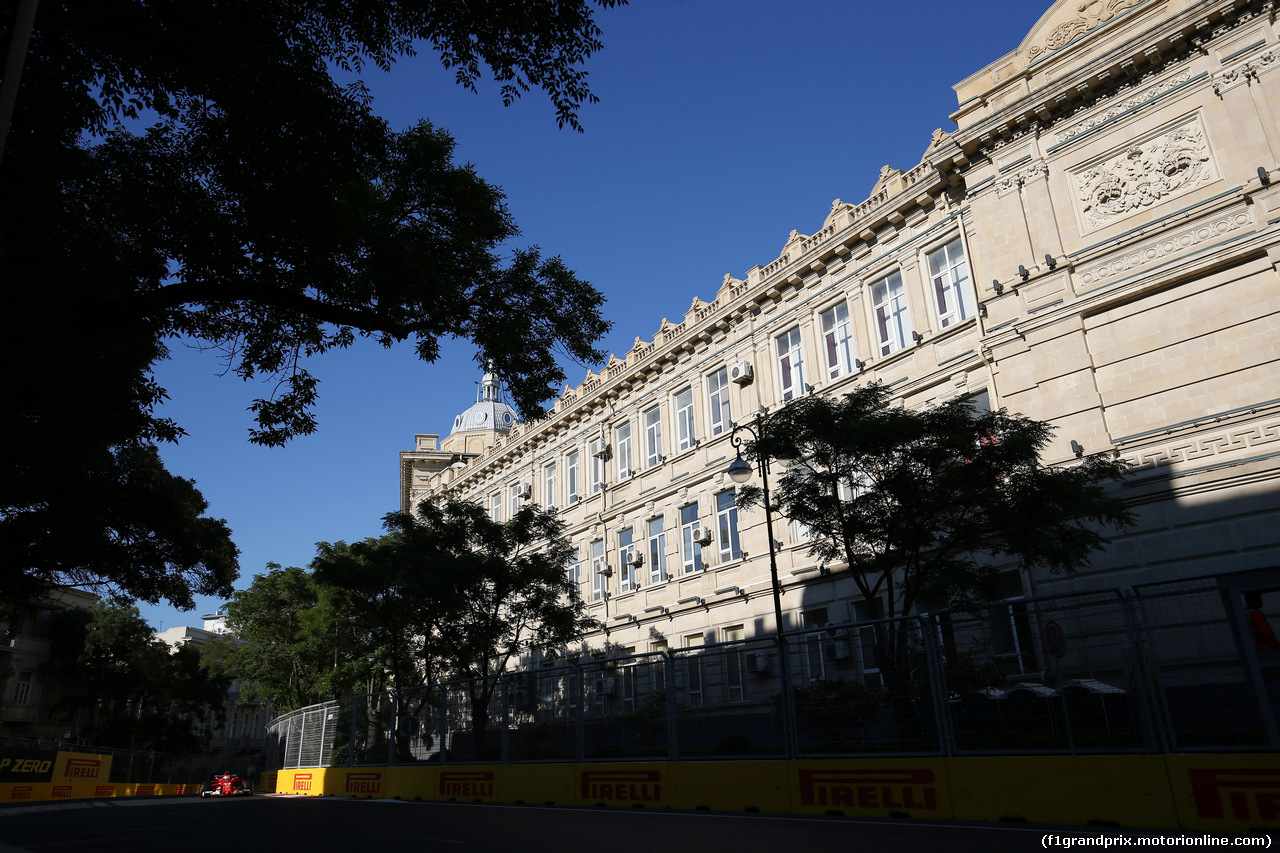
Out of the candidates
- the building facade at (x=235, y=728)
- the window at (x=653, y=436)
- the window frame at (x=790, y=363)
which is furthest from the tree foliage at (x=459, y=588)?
the building facade at (x=235, y=728)

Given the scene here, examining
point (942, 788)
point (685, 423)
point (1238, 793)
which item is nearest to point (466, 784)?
point (942, 788)

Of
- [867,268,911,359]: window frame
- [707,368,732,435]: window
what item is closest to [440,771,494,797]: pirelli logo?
[707,368,732,435]: window

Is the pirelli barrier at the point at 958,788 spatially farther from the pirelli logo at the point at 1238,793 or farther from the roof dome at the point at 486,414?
the roof dome at the point at 486,414

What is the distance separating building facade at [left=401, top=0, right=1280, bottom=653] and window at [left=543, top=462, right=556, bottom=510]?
9187mm

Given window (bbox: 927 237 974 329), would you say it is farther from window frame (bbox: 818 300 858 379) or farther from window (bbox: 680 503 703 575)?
window (bbox: 680 503 703 575)

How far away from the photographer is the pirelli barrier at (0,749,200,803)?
2680 cm

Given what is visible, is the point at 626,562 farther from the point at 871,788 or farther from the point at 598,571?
the point at 871,788

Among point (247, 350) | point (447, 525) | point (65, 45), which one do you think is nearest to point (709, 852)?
point (247, 350)

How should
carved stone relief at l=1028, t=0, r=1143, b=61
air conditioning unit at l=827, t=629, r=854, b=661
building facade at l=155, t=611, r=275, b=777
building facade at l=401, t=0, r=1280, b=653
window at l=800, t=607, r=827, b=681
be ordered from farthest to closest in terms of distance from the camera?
1. building facade at l=155, t=611, r=275, b=777
2. carved stone relief at l=1028, t=0, r=1143, b=61
3. building facade at l=401, t=0, r=1280, b=653
4. window at l=800, t=607, r=827, b=681
5. air conditioning unit at l=827, t=629, r=854, b=661

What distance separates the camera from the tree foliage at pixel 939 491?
15430 mm

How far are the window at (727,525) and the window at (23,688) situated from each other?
49966 millimetres

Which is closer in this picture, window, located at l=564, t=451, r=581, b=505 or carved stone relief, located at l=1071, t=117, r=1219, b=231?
carved stone relief, located at l=1071, t=117, r=1219, b=231

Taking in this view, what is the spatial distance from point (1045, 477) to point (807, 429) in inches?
178

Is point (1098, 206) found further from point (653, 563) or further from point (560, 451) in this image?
point (560, 451)
